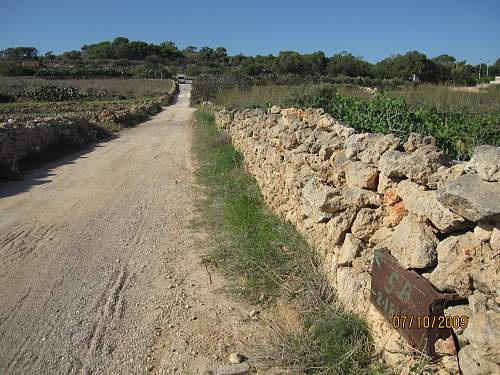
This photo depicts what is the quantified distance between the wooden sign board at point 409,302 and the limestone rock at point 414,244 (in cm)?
7


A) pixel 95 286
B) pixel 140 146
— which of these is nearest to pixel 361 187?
pixel 95 286

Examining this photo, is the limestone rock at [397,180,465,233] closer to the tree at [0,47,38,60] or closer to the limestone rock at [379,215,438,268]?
the limestone rock at [379,215,438,268]

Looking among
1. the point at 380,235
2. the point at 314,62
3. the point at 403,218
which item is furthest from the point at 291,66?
the point at 403,218

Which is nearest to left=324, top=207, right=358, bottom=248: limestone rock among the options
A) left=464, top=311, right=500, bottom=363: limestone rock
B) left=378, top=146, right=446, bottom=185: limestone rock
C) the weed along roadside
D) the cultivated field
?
the weed along roadside

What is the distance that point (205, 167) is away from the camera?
1068 centimetres

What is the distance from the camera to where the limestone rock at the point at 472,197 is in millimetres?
2256

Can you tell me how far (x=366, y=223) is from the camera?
3670 millimetres

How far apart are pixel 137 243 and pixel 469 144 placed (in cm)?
450

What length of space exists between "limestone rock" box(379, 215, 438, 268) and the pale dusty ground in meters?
1.68

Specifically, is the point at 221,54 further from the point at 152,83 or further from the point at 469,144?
the point at 469,144

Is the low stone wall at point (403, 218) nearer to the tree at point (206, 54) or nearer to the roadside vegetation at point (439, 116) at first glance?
the roadside vegetation at point (439, 116)

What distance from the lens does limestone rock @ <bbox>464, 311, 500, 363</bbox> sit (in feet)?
6.95

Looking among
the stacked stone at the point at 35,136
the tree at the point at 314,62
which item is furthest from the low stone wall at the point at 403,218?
the tree at the point at 314,62

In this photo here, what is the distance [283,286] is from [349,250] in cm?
100
